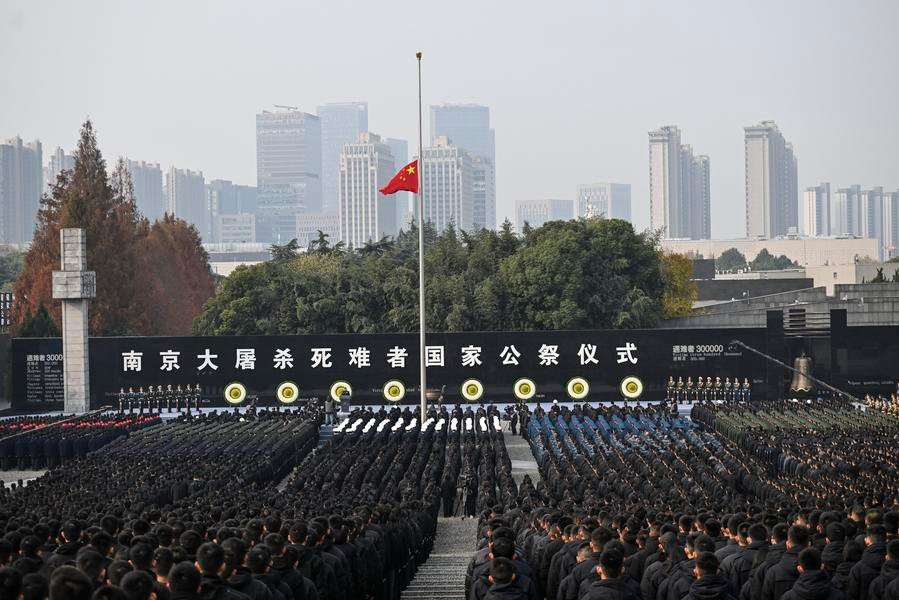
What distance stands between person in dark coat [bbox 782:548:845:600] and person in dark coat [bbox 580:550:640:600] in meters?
1.03

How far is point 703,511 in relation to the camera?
1287 cm

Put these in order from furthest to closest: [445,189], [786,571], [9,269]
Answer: [445,189]
[9,269]
[786,571]

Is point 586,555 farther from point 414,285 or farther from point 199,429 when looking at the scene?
point 414,285

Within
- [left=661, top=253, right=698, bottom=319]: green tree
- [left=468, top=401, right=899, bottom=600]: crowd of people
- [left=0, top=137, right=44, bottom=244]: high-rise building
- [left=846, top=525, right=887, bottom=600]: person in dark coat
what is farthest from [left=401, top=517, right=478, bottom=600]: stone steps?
[left=0, top=137, right=44, bottom=244]: high-rise building

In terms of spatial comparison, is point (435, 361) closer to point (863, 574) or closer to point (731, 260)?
point (863, 574)

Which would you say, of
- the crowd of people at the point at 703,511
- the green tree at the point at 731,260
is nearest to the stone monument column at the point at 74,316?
the crowd of people at the point at 703,511

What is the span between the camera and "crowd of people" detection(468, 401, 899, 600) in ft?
27.8

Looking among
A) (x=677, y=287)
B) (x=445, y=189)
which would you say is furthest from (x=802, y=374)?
(x=445, y=189)

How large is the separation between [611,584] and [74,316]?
31925mm

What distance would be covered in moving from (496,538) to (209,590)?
2237 millimetres

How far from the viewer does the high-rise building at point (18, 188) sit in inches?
7288

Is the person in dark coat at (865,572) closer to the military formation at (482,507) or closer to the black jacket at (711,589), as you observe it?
the military formation at (482,507)

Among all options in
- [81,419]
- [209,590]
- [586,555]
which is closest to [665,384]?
[81,419]

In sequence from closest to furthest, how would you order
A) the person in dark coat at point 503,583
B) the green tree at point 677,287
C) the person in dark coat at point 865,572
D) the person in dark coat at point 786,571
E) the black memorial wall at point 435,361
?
1. the person in dark coat at point 503,583
2. the person in dark coat at point 786,571
3. the person in dark coat at point 865,572
4. the black memorial wall at point 435,361
5. the green tree at point 677,287
